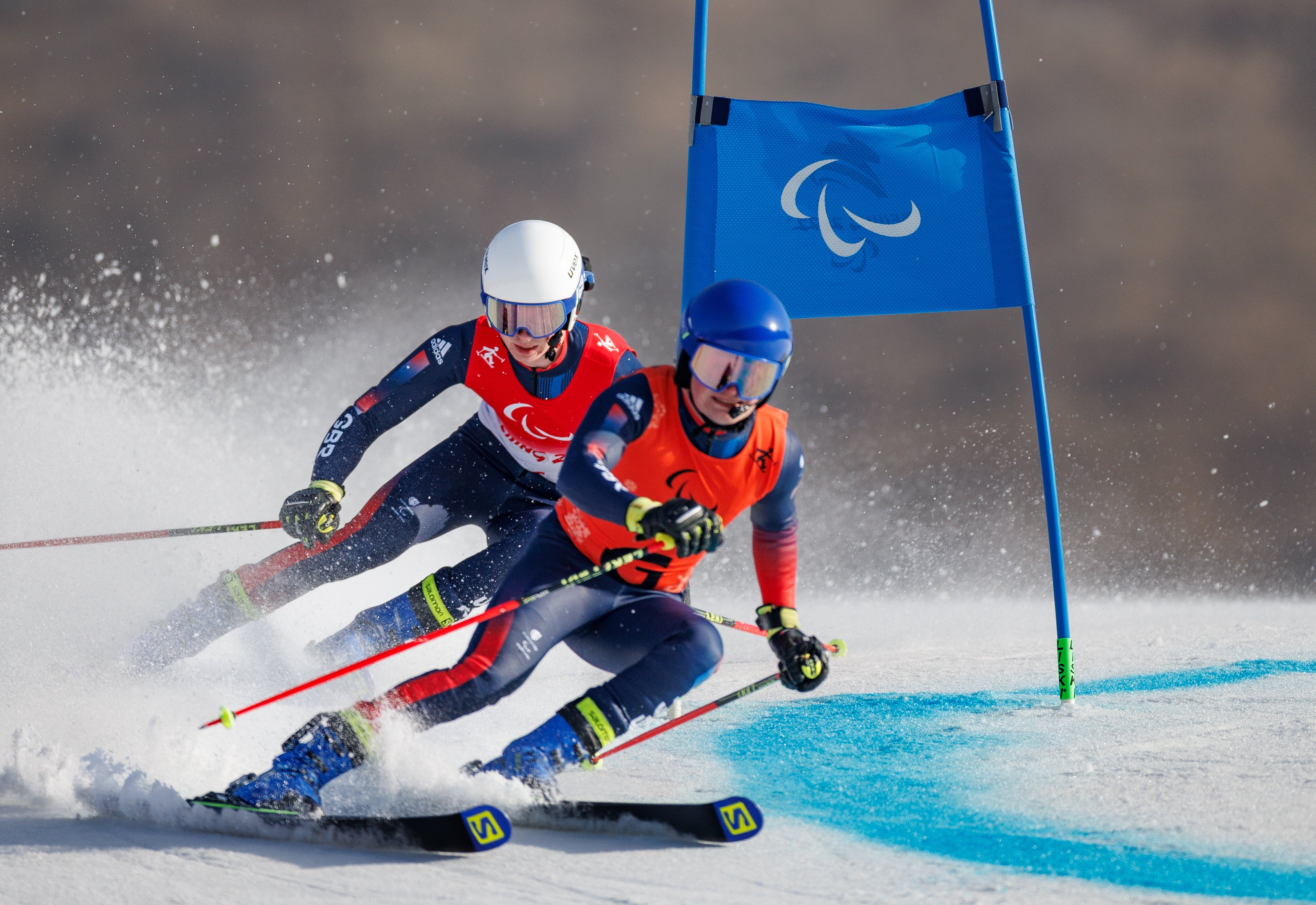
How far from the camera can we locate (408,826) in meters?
2.42

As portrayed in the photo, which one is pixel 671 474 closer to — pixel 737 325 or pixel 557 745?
pixel 737 325

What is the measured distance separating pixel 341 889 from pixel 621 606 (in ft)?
3.10

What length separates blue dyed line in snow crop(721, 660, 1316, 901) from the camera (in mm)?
2422

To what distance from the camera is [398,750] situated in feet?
8.50

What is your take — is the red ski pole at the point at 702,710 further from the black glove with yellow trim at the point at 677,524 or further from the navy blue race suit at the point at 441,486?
the navy blue race suit at the point at 441,486

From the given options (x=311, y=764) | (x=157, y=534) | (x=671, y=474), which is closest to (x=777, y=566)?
(x=671, y=474)

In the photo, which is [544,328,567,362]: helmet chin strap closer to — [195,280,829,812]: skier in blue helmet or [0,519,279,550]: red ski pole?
[195,280,829,812]: skier in blue helmet

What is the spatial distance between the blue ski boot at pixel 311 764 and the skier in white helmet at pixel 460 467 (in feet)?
3.61

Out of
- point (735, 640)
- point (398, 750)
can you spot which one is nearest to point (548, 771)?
point (398, 750)

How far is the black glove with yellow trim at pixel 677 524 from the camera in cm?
246

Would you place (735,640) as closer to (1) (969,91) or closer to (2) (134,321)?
(1) (969,91)

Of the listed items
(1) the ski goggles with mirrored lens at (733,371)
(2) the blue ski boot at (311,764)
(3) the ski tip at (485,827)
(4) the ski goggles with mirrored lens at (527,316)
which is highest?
(4) the ski goggles with mirrored lens at (527,316)

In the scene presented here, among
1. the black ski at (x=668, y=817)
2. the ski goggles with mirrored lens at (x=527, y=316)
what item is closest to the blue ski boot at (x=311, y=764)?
the black ski at (x=668, y=817)

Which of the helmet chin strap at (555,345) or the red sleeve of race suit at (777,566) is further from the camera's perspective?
the helmet chin strap at (555,345)
